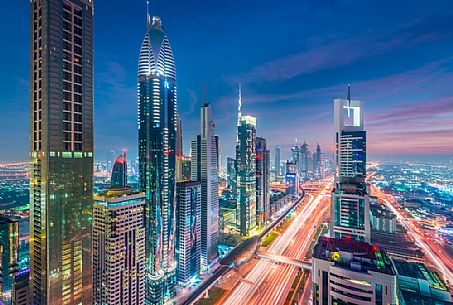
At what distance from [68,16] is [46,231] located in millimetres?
21035

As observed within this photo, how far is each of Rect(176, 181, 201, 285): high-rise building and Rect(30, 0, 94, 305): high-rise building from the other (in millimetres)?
22612

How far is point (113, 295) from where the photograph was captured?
1152 inches

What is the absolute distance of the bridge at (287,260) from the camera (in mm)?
47588

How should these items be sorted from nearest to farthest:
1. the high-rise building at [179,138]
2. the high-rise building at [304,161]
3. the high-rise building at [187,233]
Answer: the high-rise building at [187,233], the high-rise building at [179,138], the high-rise building at [304,161]

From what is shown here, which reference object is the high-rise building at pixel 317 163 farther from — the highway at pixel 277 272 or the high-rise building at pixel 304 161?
the highway at pixel 277 272

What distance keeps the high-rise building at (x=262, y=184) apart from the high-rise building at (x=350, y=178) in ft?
107

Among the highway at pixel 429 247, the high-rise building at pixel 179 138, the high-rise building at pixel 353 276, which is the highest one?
the high-rise building at pixel 179 138

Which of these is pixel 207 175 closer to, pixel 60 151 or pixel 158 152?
pixel 158 152

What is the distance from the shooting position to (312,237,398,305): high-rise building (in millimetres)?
18609

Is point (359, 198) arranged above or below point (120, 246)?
above

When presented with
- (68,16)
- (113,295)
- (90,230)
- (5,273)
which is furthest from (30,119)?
(5,273)

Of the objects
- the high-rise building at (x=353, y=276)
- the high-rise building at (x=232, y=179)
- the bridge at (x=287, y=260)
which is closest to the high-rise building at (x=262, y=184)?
the high-rise building at (x=232, y=179)

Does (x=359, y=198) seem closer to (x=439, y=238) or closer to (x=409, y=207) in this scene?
(x=439, y=238)

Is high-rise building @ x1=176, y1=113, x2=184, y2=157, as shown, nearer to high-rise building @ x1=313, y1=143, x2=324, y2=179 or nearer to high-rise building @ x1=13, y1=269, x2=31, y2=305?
high-rise building @ x1=13, y1=269, x2=31, y2=305
